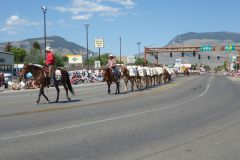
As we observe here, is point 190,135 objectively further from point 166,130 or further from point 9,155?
point 9,155

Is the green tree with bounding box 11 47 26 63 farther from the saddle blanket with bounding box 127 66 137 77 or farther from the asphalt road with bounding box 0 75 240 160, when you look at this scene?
the asphalt road with bounding box 0 75 240 160

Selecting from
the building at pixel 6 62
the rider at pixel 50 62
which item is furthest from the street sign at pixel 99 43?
the rider at pixel 50 62

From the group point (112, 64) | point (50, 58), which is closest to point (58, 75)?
point (50, 58)

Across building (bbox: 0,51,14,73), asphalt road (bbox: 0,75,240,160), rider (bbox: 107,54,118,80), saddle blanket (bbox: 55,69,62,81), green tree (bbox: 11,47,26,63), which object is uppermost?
green tree (bbox: 11,47,26,63)

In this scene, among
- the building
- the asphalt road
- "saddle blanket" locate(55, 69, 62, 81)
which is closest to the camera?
the asphalt road

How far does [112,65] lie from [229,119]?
14128 millimetres

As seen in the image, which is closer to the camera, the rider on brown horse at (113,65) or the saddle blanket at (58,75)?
the saddle blanket at (58,75)

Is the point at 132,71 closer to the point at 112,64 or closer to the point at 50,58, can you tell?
the point at 112,64

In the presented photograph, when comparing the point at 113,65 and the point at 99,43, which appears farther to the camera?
the point at 99,43

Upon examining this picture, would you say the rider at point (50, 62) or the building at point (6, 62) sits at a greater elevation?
the building at point (6, 62)

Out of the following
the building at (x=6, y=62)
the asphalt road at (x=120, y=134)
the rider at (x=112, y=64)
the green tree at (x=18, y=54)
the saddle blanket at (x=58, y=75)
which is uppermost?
the green tree at (x=18, y=54)

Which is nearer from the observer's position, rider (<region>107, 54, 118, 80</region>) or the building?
rider (<region>107, 54, 118, 80</region>)

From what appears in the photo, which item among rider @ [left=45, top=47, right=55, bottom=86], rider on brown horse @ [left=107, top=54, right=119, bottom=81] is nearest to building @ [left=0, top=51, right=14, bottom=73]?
rider on brown horse @ [left=107, top=54, right=119, bottom=81]

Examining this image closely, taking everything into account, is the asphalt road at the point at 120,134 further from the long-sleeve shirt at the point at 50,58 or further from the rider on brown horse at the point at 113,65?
the rider on brown horse at the point at 113,65
